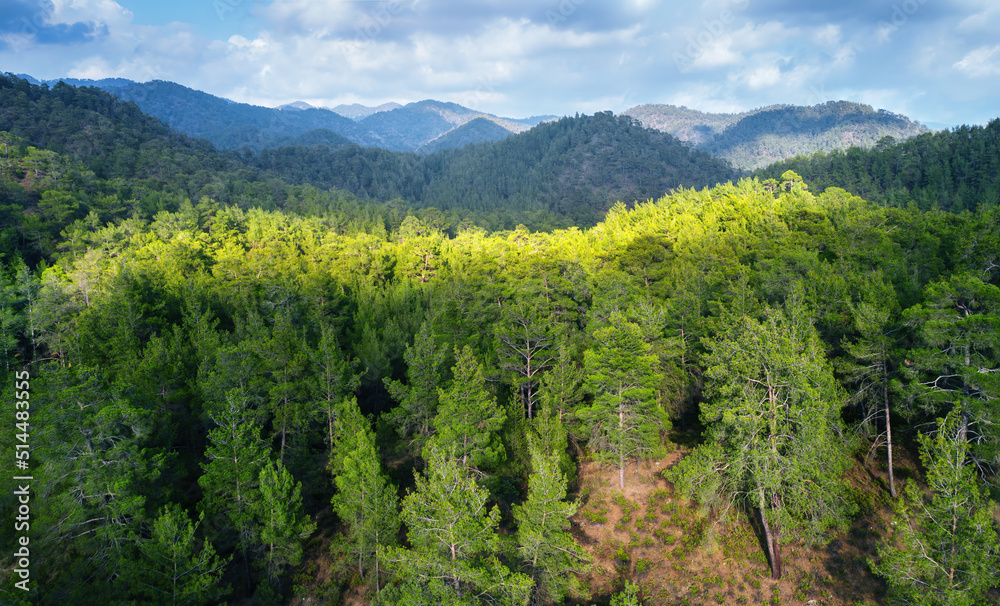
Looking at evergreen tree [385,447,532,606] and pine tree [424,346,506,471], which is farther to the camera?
pine tree [424,346,506,471]

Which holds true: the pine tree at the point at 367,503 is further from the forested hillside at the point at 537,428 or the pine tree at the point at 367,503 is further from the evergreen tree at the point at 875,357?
the evergreen tree at the point at 875,357

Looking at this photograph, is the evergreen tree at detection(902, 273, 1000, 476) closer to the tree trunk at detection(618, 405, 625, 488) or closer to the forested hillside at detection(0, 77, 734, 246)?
the tree trunk at detection(618, 405, 625, 488)

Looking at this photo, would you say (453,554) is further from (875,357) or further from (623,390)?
(875,357)

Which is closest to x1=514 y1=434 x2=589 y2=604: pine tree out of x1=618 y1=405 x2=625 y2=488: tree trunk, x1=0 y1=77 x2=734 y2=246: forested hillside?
x1=618 y1=405 x2=625 y2=488: tree trunk

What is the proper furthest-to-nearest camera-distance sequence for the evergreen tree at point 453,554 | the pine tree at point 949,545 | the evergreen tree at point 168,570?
the evergreen tree at point 168,570, the evergreen tree at point 453,554, the pine tree at point 949,545

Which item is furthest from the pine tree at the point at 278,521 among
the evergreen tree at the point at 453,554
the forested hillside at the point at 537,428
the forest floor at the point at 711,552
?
the forest floor at the point at 711,552

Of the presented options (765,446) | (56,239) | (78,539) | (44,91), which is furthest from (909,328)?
(44,91)
